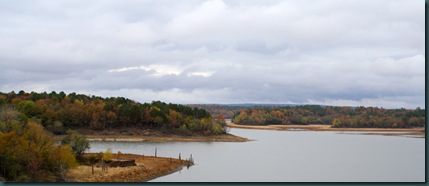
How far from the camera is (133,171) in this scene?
143ft

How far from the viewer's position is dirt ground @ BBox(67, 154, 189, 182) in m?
38.6

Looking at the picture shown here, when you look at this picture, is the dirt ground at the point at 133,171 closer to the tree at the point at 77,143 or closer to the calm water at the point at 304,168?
the calm water at the point at 304,168

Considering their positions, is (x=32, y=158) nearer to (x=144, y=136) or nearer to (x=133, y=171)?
(x=133, y=171)

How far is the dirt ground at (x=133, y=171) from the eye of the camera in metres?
38.6

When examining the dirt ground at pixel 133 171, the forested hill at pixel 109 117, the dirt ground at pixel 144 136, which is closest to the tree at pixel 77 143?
the dirt ground at pixel 133 171

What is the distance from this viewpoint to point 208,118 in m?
113

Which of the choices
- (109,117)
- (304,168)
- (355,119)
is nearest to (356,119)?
(355,119)

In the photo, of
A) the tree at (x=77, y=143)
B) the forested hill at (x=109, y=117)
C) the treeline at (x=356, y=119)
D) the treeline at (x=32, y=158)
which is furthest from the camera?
the treeline at (x=356, y=119)

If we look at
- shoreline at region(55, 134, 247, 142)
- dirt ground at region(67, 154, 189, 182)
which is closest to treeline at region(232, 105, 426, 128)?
shoreline at region(55, 134, 247, 142)

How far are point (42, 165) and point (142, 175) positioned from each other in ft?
31.5

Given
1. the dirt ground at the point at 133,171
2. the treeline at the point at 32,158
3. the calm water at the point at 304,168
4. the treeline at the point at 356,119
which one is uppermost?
the treeline at the point at 356,119

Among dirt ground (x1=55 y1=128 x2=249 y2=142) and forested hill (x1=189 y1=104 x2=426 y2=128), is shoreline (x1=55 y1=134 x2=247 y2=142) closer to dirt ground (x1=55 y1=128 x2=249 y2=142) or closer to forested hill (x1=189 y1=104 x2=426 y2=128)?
dirt ground (x1=55 y1=128 x2=249 y2=142)

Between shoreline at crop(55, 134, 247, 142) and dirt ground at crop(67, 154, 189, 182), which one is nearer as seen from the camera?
dirt ground at crop(67, 154, 189, 182)

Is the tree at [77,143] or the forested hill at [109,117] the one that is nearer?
the tree at [77,143]
